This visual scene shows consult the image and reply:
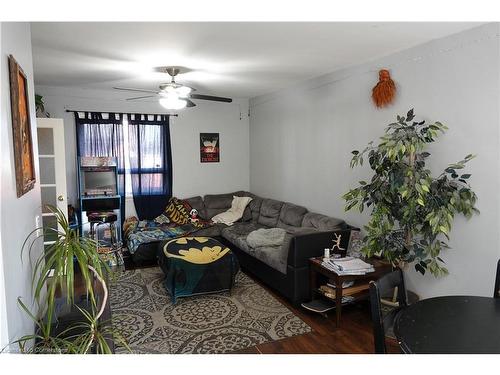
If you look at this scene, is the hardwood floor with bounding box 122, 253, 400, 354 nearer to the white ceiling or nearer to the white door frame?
the white door frame

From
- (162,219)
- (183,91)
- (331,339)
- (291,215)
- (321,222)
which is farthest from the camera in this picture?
(162,219)

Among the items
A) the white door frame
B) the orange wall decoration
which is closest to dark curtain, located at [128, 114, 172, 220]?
the white door frame

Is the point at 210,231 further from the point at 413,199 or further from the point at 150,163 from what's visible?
the point at 413,199

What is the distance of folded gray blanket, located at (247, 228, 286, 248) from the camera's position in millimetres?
4235

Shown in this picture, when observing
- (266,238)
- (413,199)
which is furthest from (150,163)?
(413,199)

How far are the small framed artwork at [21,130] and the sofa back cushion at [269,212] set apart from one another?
11.5 feet

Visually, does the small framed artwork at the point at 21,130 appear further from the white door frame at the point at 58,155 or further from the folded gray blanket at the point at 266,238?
the folded gray blanket at the point at 266,238

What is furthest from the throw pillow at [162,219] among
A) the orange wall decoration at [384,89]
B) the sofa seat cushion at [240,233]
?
the orange wall decoration at [384,89]

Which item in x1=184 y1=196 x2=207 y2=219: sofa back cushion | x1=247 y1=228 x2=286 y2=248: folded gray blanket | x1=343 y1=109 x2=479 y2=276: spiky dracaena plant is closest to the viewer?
x1=343 y1=109 x2=479 y2=276: spiky dracaena plant

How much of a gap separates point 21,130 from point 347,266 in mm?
2615

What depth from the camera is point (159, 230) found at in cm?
514

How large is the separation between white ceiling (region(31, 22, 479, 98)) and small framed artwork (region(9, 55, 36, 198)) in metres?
0.95

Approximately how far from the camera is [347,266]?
3109 mm
